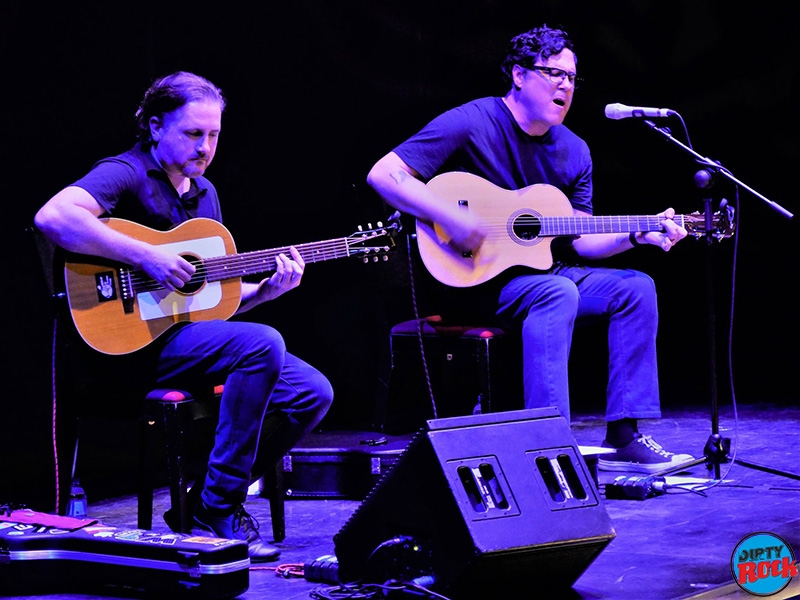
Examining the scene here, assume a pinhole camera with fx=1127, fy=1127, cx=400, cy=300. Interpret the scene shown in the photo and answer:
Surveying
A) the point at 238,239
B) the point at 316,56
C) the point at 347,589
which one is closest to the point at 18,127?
the point at 238,239

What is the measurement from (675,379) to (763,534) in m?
3.46

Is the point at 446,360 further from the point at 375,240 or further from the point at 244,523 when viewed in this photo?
the point at 244,523

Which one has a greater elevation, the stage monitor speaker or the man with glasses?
the man with glasses

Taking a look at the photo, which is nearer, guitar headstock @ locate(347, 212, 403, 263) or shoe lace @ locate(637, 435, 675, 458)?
guitar headstock @ locate(347, 212, 403, 263)

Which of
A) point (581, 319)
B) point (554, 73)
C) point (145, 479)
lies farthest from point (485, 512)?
point (554, 73)

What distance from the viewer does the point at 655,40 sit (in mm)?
5984

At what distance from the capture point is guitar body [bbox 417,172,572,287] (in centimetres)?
423

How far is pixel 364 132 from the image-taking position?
534cm

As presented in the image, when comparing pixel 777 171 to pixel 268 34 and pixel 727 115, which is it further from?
pixel 268 34

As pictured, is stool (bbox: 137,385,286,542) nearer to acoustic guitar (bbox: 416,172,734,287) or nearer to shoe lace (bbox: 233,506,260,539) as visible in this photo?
shoe lace (bbox: 233,506,260,539)

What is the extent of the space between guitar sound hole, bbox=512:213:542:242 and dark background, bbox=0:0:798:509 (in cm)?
42

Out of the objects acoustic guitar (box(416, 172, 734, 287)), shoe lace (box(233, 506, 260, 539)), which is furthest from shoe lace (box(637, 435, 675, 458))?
shoe lace (box(233, 506, 260, 539))

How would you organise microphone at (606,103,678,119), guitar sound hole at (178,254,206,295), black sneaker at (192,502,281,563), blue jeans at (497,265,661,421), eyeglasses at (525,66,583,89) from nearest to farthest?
1. black sneaker at (192,502,281,563)
2. guitar sound hole at (178,254,206,295)
3. blue jeans at (497,265,661,421)
4. microphone at (606,103,678,119)
5. eyeglasses at (525,66,583,89)

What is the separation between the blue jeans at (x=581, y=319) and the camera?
3979 mm
